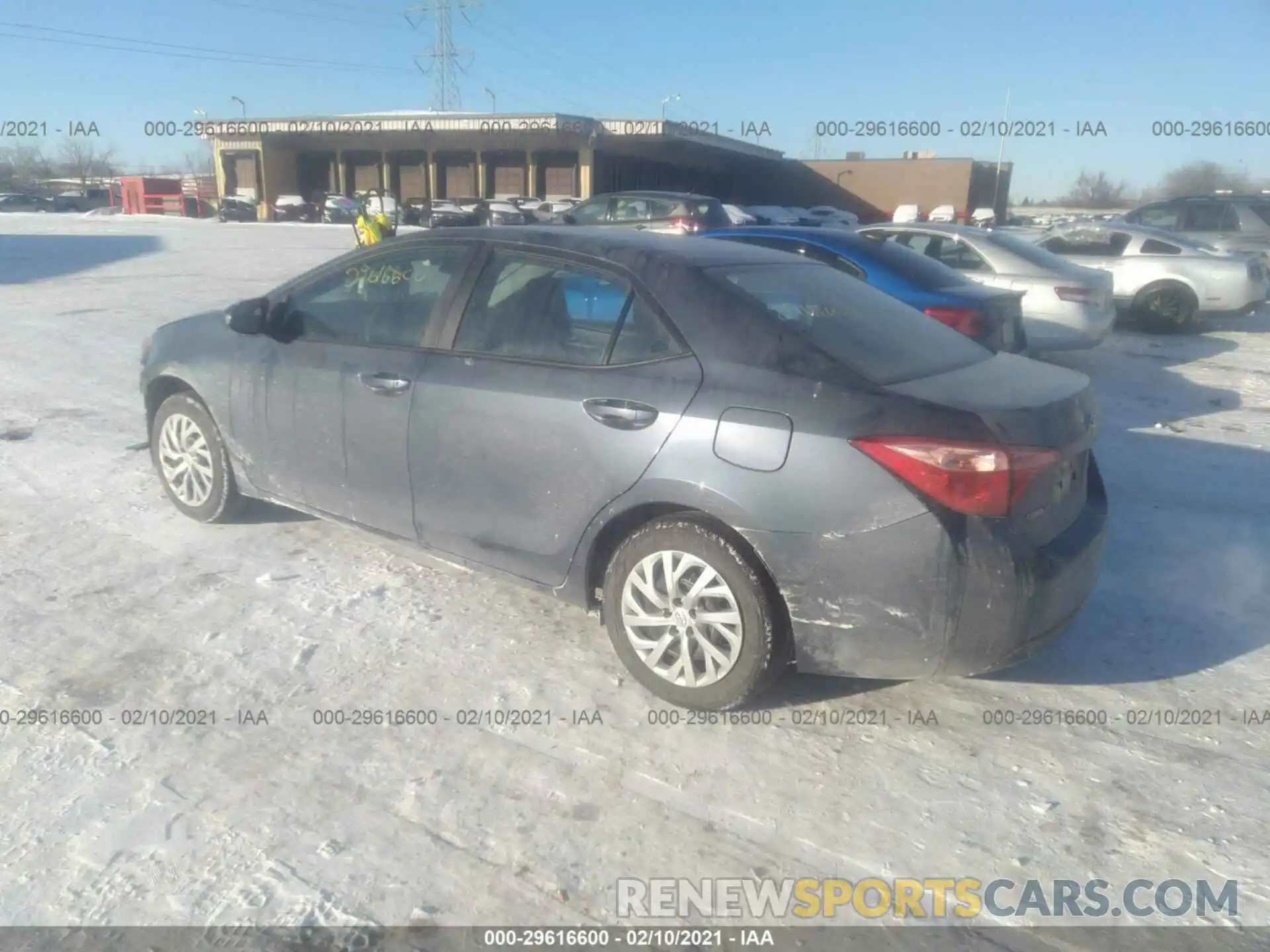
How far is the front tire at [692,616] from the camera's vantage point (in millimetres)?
3139

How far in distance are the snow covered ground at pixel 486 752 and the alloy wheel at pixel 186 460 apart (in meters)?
0.19

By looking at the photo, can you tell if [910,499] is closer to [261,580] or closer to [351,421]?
[351,421]

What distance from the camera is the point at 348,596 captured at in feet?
13.6

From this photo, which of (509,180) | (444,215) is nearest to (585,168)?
(509,180)

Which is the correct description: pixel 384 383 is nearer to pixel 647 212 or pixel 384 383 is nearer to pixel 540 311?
pixel 540 311

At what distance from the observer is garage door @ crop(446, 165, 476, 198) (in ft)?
172

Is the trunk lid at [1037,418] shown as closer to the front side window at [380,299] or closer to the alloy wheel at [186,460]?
the front side window at [380,299]

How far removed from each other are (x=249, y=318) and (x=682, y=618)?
2556 mm

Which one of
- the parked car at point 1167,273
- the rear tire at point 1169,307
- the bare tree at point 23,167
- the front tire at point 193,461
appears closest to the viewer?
the front tire at point 193,461

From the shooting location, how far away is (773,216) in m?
37.8

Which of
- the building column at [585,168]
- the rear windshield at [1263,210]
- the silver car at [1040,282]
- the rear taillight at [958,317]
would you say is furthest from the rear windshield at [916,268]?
the building column at [585,168]

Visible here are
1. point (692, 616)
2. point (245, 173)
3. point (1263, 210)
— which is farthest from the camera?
point (245, 173)

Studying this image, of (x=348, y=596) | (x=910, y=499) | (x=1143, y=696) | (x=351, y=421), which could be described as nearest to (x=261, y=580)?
(x=348, y=596)

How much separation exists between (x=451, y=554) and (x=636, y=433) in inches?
42.5
